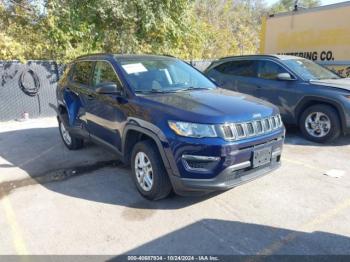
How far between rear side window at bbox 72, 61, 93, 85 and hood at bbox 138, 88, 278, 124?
173 cm

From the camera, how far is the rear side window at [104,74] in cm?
435

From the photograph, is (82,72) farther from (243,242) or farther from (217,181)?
(243,242)

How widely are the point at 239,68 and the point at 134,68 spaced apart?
3.96m

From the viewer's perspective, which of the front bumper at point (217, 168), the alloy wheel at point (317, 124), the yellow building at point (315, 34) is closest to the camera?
the front bumper at point (217, 168)

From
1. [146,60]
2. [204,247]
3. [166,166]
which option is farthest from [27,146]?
[204,247]

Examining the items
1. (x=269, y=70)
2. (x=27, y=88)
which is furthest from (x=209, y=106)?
(x=27, y=88)

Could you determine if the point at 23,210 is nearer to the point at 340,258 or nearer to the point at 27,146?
the point at 27,146

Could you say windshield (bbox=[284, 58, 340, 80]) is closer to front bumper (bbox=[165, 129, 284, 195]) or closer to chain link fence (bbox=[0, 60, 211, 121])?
front bumper (bbox=[165, 129, 284, 195])

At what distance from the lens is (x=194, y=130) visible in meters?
3.26

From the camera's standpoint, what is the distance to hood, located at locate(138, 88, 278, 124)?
330 centimetres

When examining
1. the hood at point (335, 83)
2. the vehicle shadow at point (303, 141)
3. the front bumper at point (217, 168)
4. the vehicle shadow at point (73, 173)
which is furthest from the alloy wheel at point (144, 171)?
the hood at point (335, 83)

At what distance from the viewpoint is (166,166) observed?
3.45 metres

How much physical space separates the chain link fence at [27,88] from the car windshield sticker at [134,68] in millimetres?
5519

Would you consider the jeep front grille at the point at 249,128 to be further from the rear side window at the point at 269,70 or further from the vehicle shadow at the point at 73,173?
the rear side window at the point at 269,70
